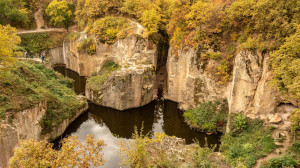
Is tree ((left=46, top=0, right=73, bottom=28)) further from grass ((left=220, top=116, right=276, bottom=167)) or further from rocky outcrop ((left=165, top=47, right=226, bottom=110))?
grass ((left=220, top=116, right=276, bottom=167))

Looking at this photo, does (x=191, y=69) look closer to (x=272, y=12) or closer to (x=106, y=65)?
(x=272, y=12)

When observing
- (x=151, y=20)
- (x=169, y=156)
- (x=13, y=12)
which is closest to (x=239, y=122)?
(x=169, y=156)

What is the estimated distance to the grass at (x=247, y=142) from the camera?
16156mm

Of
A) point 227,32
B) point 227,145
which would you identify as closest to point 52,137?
point 227,145

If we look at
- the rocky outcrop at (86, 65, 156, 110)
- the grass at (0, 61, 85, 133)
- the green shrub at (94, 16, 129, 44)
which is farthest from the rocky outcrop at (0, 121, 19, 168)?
the green shrub at (94, 16, 129, 44)

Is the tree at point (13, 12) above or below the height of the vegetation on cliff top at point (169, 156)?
above

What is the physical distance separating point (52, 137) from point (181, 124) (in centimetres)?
1403

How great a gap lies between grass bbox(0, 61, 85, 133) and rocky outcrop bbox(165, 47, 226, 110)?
40.7 feet

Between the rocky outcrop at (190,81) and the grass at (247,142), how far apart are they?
4737 mm

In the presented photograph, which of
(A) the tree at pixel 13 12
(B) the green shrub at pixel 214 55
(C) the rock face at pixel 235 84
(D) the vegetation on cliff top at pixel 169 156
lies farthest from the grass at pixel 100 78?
(A) the tree at pixel 13 12

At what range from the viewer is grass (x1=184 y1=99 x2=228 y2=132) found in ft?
76.7

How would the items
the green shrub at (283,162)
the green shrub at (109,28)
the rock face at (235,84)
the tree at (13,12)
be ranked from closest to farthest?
the green shrub at (283,162) < the rock face at (235,84) < the green shrub at (109,28) < the tree at (13,12)

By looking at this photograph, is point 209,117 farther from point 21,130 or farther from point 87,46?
point 87,46

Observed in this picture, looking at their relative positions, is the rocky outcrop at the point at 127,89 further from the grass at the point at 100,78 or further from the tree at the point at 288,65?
the tree at the point at 288,65
